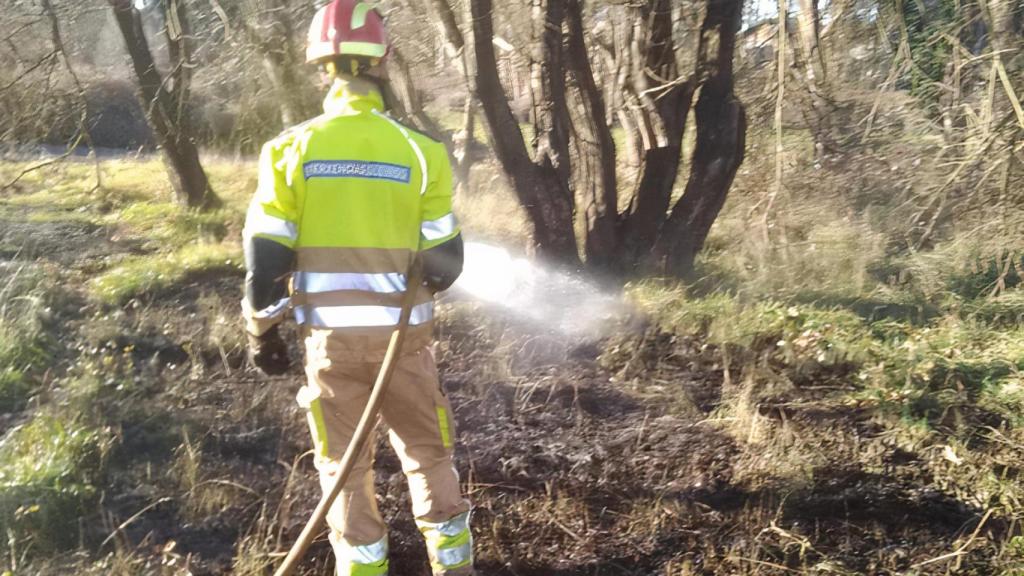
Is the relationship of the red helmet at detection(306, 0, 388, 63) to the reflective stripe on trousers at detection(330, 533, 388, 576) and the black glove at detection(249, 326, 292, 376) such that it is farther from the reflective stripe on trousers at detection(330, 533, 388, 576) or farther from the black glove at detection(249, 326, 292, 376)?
the reflective stripe on trousers at detection(330, 533, 388, 576)

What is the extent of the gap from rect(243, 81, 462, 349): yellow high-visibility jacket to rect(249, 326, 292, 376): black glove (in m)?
0.05

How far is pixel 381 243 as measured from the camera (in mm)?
2930

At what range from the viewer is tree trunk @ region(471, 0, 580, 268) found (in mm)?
5766

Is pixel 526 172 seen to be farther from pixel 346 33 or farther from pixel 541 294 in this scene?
pixel 346 33

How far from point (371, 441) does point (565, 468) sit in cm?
129

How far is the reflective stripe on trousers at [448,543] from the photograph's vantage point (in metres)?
3.11

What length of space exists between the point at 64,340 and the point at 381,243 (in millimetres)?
3523

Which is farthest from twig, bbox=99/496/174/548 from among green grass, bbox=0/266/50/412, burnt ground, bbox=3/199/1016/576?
green grass, bbox=0/266/50/412

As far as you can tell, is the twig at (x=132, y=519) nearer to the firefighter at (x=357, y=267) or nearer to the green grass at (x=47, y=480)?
the green grass at (x=47, y=480)

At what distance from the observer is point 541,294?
6227 mm

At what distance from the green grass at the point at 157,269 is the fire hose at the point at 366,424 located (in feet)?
12.6

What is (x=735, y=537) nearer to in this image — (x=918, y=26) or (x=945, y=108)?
(x=945, y=108)

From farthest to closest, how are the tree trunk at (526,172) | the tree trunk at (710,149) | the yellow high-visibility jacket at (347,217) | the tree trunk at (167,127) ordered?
the tree trunk at (167,127)
the tree trunk at (710,149)
the tree trunk at (526,172)
the yellow high-visibility jacket at (347,217)

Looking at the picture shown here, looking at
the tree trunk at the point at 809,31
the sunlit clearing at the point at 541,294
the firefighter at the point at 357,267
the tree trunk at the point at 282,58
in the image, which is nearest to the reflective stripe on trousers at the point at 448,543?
the firefighter at the point at 357,267
